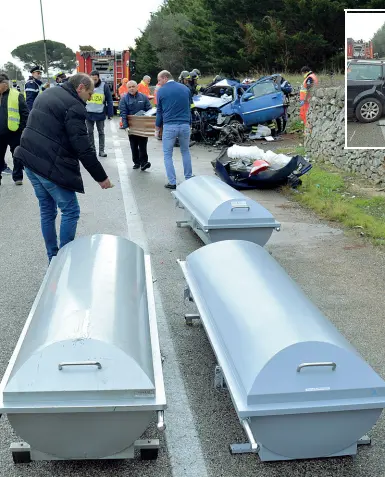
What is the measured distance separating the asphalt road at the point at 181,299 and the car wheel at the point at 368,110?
5.00 feet

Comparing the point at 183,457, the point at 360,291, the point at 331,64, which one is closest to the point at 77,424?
the point at 183,457

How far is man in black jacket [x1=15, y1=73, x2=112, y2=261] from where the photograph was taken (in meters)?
5.55

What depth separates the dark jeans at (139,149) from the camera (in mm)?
12391

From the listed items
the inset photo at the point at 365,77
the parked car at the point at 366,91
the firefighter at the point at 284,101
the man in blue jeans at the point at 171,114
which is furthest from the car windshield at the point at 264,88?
the parked car at the point at 366,91

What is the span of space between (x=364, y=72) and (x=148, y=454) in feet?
15.8

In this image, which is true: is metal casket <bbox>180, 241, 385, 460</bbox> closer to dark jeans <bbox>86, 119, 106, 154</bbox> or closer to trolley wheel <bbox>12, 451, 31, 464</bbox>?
trolley wheel <bbox>12, 451, 31, 464</bbox>

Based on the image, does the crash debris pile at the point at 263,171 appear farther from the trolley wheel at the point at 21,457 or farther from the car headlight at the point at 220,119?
the trolley wheel at the point at 21,457

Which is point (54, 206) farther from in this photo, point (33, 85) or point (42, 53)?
point (42, 53)

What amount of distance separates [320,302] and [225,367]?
2.55 metres

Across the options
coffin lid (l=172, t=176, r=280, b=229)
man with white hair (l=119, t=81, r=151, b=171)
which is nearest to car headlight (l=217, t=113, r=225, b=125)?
man with white hair (l=119, t=81, r=151, b=171)

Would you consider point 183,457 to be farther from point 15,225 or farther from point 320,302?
point 15,225

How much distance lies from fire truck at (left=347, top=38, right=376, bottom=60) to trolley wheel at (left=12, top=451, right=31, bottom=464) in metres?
4.33

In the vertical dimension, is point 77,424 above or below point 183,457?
above

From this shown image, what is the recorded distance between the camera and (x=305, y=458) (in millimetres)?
3117
